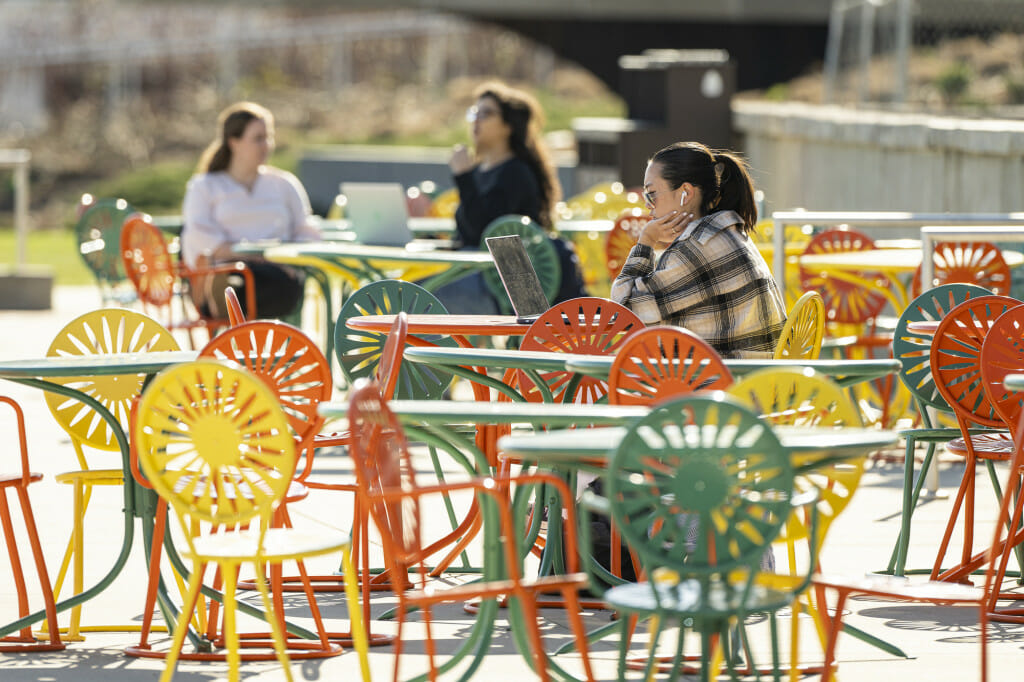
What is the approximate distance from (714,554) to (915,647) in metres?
1.49

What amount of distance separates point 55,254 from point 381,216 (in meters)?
14.2

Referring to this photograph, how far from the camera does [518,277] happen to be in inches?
219

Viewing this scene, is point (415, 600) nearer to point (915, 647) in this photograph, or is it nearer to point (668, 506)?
point (668, 506)

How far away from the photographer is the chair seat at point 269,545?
3.77 metres

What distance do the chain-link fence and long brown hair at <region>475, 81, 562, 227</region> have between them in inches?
202

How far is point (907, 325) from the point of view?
517cm

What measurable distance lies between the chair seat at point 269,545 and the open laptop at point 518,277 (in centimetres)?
156

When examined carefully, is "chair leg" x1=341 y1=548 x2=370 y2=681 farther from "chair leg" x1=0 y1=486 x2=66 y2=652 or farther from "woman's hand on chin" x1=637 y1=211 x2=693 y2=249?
"woman's hand on chin" x1=637 y1=211 x2=693 y2=249

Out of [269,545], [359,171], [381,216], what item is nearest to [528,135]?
→ [381,216]

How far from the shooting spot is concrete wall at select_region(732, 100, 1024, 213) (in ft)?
32.5

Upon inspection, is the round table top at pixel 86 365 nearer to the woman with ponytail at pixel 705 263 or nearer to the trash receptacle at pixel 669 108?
the woman with ponytail at pixel 705 263

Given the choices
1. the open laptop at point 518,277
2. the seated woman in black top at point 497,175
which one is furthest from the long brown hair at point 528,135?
the open laptop at point 518,277

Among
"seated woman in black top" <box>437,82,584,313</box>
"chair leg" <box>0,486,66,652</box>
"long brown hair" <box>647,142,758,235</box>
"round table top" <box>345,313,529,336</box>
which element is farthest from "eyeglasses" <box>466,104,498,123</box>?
"chair leg" <box>0,486,66,652</box>

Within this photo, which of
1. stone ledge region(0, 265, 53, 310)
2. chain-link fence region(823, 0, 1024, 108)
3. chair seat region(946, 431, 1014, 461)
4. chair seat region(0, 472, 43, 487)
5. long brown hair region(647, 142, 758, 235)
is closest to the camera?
chair seat region(0, 472, 43, 487)
